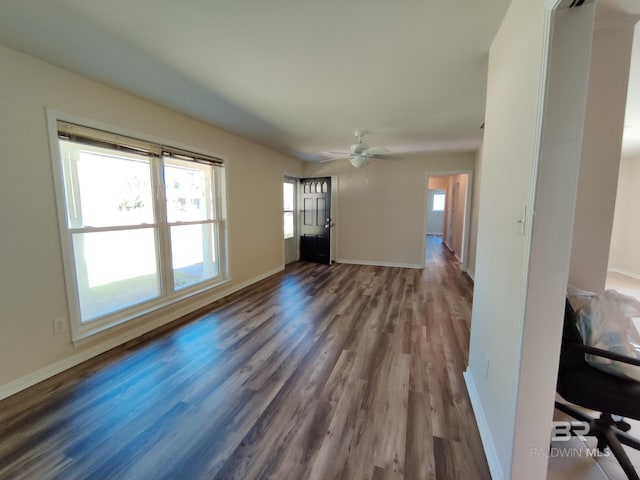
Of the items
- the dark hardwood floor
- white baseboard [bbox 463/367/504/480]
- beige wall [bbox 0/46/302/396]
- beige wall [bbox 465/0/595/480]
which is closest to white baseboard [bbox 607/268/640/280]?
the dark hardwood floor

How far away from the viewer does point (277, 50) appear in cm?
187

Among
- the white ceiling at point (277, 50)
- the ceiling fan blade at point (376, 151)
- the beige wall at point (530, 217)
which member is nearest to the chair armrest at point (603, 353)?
the beige wall at point (530, 217)

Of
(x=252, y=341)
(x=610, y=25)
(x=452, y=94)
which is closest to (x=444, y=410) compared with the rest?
(x=252, y=341)

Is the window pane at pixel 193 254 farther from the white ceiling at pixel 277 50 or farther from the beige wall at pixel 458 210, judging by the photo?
the beige wall at pixel 458 210

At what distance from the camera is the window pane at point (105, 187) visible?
231 cm

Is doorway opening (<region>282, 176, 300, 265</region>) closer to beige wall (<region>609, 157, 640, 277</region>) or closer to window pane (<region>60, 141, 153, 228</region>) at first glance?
window pane (<region>60, 141, 153, 228</region>)

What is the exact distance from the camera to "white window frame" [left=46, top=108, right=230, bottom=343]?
2.15 m

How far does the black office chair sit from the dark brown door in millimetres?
4958

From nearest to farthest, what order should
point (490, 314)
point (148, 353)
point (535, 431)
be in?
point (535, 431)
point (490, 314)
point (148, 353)

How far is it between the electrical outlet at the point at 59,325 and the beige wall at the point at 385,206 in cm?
499

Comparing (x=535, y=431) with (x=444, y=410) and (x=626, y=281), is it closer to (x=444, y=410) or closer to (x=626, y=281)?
(x=444, y=410)

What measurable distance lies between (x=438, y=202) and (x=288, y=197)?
321 inches

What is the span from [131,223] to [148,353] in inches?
53.1

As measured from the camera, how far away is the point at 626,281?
4.97 metres
